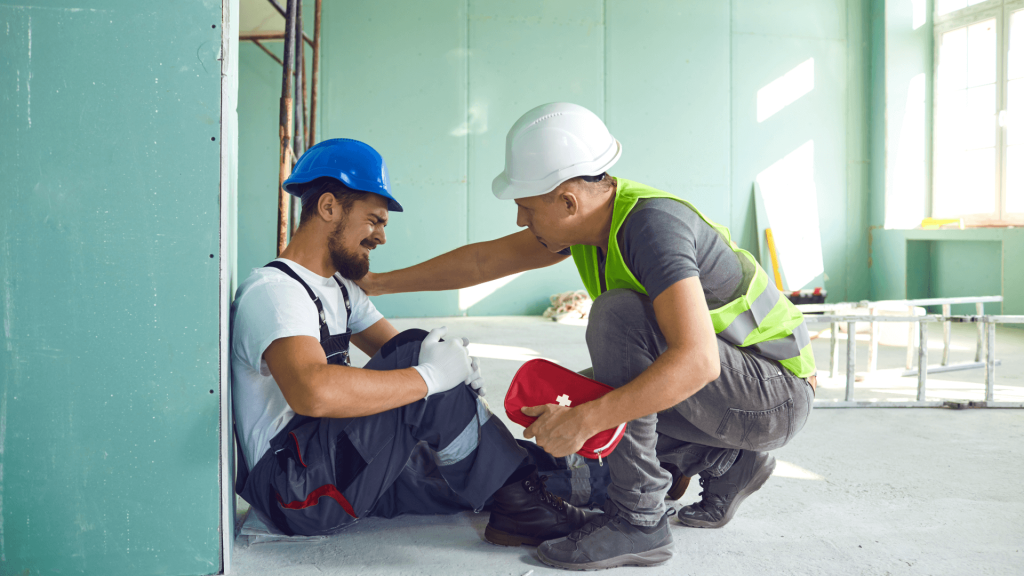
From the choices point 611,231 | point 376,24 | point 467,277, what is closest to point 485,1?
point 376,24

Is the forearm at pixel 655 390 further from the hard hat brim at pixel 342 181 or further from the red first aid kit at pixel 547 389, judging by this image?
the hard hat brim at pixel 342 181

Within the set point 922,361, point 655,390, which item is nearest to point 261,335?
point 655,390

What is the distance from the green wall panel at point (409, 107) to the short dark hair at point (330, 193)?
536 cm

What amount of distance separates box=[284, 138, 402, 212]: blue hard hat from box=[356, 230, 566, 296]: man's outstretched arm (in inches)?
17.1

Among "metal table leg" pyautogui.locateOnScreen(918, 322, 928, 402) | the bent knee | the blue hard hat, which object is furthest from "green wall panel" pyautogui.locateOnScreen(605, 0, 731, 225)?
the bent knee

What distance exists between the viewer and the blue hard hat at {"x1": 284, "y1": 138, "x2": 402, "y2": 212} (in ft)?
6.44

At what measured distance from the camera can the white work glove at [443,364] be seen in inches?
71.9

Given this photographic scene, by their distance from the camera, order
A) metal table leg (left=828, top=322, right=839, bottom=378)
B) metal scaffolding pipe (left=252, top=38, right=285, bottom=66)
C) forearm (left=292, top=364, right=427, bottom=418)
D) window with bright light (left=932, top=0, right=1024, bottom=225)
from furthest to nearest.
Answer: window with bright light (left=932, top=0, right=1024, bottom=225) → metal scaffolding pipe (left=252, top=38, right=285, bottom=66) → metal table leg (left=828, top=322, right=839, bottom=378) → forearm (left=292, top=364, right=427, bottom=418)

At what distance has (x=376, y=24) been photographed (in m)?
7.39

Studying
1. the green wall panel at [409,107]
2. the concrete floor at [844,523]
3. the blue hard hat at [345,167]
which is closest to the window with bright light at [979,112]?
the concrete floor at [844,523]

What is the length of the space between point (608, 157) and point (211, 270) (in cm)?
99

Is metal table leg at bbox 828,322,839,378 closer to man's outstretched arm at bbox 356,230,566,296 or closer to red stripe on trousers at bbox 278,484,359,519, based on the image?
man's outstretched arm at bbox 356,230,566,296

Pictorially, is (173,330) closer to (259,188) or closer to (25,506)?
(25,506)

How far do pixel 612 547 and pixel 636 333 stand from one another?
1.79 feet
